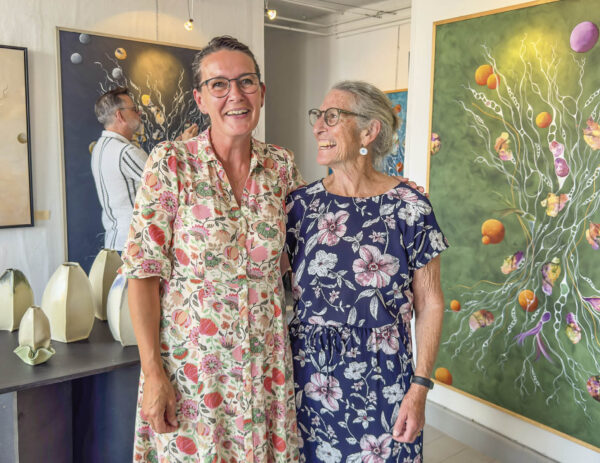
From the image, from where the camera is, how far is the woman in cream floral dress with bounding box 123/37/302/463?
1.50 meters

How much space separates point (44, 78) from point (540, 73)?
3.44m

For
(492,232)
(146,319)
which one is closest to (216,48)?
(146,319)

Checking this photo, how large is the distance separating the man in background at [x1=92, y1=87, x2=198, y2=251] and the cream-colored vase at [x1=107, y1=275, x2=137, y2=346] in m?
2.20

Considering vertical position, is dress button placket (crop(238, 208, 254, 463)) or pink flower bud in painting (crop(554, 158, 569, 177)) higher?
pink flower bud in painting (crop(554, 158, 569, 177))

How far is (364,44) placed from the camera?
5.98 meters

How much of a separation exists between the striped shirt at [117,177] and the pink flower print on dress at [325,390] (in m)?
2.87

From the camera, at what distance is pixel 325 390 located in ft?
5.55

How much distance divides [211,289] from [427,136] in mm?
2224

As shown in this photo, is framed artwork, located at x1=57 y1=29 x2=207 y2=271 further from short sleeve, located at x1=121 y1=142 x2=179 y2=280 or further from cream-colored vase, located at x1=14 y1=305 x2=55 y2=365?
short sleeve, located at x1=121 y1=142 x2=179 y2=280

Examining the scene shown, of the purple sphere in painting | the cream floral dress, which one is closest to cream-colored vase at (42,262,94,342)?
the cream floral dress

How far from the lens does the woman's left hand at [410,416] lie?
1649 mm

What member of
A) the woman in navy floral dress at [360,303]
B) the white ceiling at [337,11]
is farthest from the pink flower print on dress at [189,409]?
the white ceiling at [337,11]

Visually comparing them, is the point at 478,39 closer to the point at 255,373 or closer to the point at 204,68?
the point at 204,68

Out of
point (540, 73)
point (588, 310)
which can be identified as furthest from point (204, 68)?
point (588, 310)
